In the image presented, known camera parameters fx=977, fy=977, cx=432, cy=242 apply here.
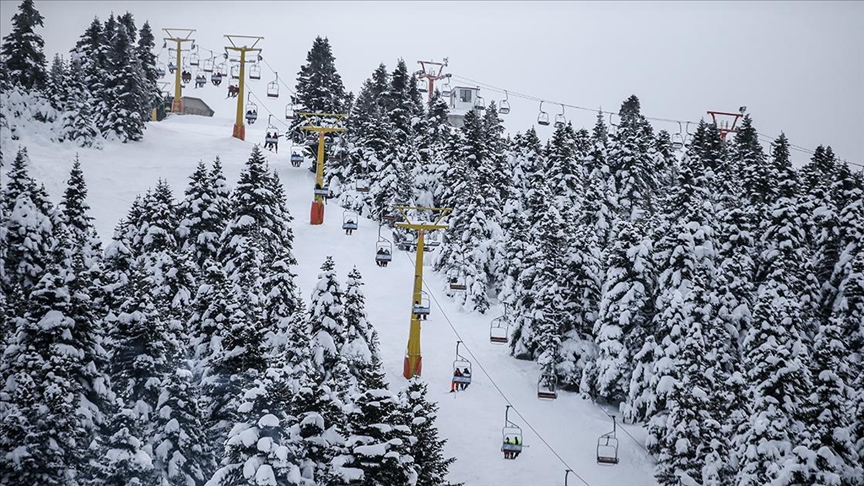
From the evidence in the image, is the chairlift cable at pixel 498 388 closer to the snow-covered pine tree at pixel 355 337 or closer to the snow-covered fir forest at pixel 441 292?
the snow-covered fir forest at pixel 441 292

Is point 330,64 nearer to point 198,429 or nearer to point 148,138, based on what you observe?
point 148,138

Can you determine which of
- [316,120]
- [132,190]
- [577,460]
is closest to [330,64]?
[316,120]

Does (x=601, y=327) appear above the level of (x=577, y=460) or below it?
above

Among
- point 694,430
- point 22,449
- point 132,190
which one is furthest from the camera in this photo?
point 132,190

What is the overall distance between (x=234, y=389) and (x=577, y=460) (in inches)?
749

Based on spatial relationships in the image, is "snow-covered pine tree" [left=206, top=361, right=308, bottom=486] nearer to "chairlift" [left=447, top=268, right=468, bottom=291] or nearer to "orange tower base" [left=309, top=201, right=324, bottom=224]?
"chairlift" [left=447, top=268, right=468, bottom=291]

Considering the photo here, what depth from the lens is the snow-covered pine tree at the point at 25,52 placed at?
77.4 metres

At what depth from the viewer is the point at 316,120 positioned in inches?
3159

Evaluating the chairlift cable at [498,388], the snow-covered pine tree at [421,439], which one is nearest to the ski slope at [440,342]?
the chairlift cable at [498,388]

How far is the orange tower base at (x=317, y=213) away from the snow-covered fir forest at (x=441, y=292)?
429 centimetres

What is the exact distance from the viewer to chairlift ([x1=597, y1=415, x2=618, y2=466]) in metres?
43.9

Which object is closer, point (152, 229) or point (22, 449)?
point (22, 449)

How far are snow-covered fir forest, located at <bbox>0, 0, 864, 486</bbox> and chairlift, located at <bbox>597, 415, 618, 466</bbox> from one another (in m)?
1.47

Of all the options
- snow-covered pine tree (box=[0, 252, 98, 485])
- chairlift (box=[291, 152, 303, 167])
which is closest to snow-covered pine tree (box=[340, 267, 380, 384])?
snow-covered pine tree (box=[0, 252, 98, 485])
